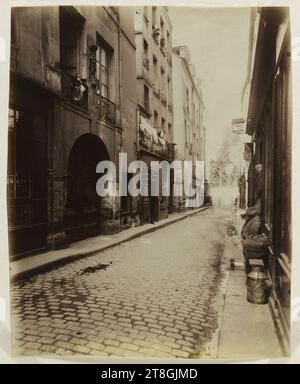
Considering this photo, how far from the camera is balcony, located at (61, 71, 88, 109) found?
16.0ft

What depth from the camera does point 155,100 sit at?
5.29 metres

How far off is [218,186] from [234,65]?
147 cm

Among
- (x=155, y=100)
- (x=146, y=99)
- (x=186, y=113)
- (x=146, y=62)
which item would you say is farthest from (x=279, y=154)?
(x=146, y=62)

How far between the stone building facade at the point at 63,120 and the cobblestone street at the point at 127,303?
0.54 meters

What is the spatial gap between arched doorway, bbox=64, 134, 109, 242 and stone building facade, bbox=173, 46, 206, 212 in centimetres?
110

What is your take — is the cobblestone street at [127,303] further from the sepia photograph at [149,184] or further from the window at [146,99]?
the window at [146,99]

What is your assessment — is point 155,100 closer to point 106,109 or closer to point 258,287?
point 106,109

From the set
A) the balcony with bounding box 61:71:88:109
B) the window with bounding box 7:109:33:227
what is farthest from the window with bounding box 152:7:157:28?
the window with bounding box 7:109:33:227

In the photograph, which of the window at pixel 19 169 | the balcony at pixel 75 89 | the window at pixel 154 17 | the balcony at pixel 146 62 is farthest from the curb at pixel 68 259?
the balcony at pixel 146 62

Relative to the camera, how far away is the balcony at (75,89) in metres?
4.88

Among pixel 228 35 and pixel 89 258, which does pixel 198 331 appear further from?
pixel 228 35

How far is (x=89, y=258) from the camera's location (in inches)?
194
